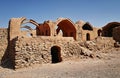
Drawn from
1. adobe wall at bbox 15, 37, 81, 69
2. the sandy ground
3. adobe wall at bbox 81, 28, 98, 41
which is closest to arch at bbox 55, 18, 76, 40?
adobe wall at bbox 81, 28, 98, 41

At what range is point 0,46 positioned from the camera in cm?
1830

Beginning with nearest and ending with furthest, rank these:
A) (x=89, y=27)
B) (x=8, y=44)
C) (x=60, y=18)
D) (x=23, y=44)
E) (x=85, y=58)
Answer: (x=23, y=44) → (x=85, y=58) → (x=8, y=44) → (x=60, y=18) → (x=89, y=27)

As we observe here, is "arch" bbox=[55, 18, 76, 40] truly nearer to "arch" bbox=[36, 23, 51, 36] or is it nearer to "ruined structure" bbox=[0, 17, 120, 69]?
"arch" bbox=[36, 23, 51, 36]

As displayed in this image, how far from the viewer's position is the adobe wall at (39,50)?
15594 mm

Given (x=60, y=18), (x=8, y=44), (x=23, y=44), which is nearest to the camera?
(x=23, y=44)

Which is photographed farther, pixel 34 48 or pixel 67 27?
pixel 67 27

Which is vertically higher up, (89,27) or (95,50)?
(89,27)

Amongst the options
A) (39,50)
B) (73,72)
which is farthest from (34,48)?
(73,72)

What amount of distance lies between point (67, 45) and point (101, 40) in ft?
17.7

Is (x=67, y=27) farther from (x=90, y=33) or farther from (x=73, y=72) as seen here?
(x=73, y=72)

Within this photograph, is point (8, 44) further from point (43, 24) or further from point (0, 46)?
point (43, 24)

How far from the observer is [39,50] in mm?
16375

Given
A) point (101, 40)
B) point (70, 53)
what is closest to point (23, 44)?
point (70, 53)

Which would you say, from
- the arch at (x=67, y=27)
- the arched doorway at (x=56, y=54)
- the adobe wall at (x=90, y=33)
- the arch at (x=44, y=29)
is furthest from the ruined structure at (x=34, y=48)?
the adobe wall at (x=90, y=33)
